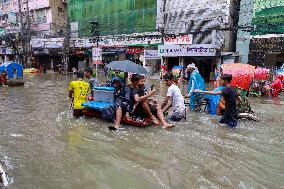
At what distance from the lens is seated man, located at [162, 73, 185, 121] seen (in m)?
8.29

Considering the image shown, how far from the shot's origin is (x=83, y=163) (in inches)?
207

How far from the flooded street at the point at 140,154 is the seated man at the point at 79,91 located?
0.42 meters

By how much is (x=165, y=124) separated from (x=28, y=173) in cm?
383

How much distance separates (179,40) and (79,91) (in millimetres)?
19356

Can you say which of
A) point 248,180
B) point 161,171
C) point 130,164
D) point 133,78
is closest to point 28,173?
point 130,164

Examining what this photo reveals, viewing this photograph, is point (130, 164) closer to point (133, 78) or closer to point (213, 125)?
point (133, 78)

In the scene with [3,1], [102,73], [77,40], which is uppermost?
[3,1]

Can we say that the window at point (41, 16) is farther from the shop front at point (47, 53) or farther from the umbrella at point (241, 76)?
the umbrella at point (241, 76)

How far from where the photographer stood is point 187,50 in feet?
84.2

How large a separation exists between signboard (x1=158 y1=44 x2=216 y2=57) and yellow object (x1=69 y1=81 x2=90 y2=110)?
56.8 feet

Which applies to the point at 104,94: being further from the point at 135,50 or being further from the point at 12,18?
the point at 12,18

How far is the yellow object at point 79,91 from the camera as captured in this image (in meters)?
8.62

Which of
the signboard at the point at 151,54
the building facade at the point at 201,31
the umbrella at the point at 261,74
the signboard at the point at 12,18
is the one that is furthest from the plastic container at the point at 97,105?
the signboard at the point at 12,18

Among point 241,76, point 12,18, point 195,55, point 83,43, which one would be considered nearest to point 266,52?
point 195,55
